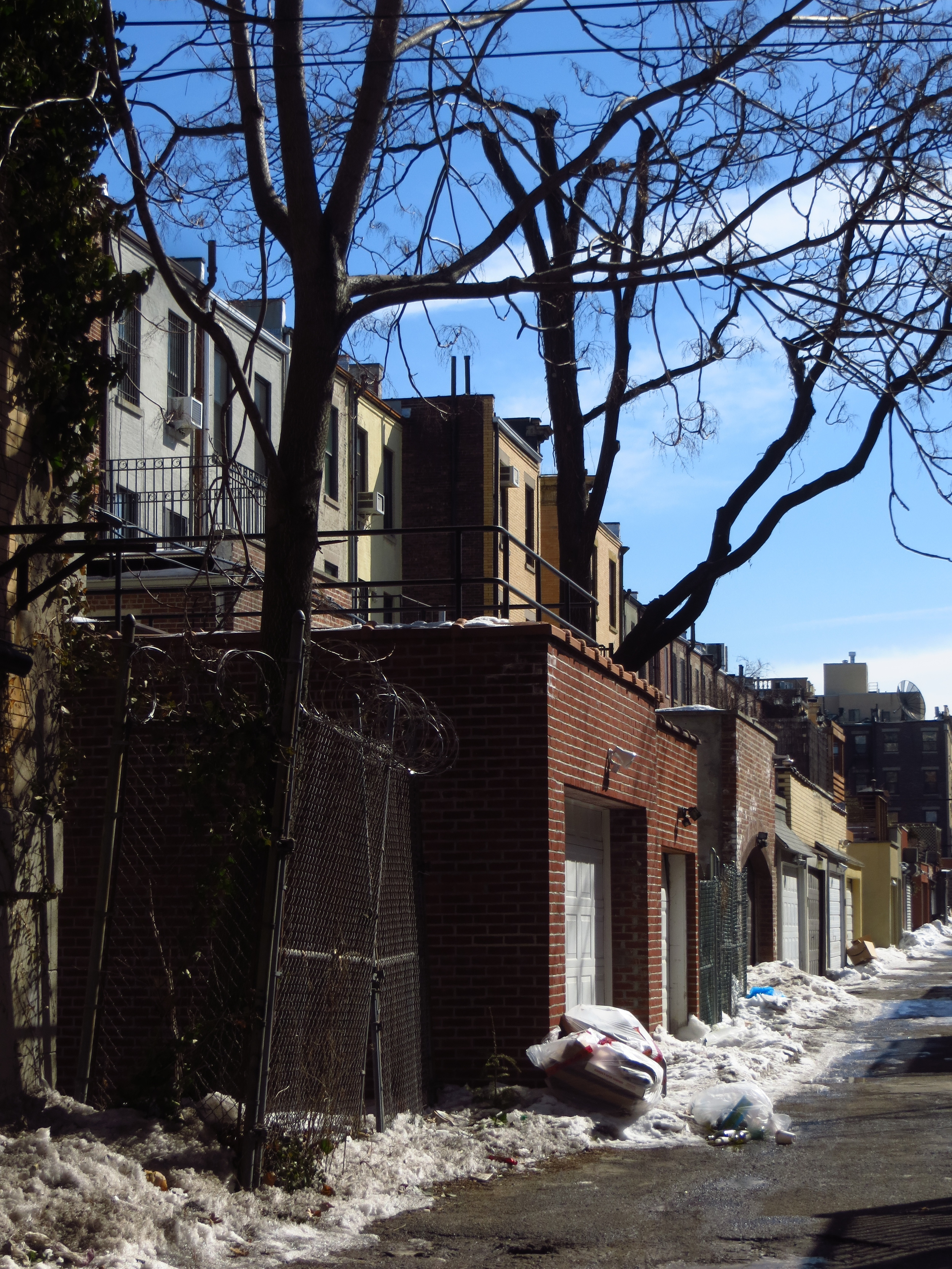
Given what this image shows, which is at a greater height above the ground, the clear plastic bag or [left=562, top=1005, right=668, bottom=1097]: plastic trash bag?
[left=562, top=1005, right=668, bottom=1097]: plastic trash bag

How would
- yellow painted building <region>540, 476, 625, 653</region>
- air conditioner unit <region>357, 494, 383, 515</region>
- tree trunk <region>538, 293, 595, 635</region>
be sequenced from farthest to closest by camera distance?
yellow painted building <region>540, 476, 625, 653</region> → air conditioner unit <region>357, 494, 383, 515</region> → tree trunk <region>538, 293, 595, 635</region>

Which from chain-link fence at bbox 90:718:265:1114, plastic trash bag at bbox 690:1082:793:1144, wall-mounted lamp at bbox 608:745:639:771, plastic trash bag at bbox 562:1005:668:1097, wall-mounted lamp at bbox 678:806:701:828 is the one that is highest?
wall-mounted lamp at bbox 608:745:639:771

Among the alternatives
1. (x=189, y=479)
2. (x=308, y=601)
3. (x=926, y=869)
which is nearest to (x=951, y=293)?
(x=308, y=601)

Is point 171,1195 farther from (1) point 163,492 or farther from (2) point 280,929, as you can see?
(1) point 163,492

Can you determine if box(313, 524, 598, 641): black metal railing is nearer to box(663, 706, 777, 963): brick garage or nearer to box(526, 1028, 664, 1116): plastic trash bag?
box(663, 706, 777, 963): brick garage

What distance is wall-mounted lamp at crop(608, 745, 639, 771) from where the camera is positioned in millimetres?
13430

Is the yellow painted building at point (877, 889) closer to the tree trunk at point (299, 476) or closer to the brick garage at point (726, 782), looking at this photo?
the brick garage at point (726, 782)

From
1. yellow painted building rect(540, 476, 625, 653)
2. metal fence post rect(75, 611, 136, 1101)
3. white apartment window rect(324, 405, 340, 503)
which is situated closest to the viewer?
metal fence post rect(75, 611, 136, 1101)

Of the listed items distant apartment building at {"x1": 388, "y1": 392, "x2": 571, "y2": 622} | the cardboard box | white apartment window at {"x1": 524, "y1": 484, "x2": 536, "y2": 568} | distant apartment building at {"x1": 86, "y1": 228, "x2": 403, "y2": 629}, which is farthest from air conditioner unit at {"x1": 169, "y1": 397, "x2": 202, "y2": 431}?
the cardboard box

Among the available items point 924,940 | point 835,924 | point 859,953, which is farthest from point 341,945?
point 924,940

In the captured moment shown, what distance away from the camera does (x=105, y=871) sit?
7957mm

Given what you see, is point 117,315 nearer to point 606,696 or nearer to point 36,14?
point 36,14

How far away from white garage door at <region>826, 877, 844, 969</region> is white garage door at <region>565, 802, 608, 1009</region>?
978 inches

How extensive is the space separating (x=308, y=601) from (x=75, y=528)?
1444 millimetres
